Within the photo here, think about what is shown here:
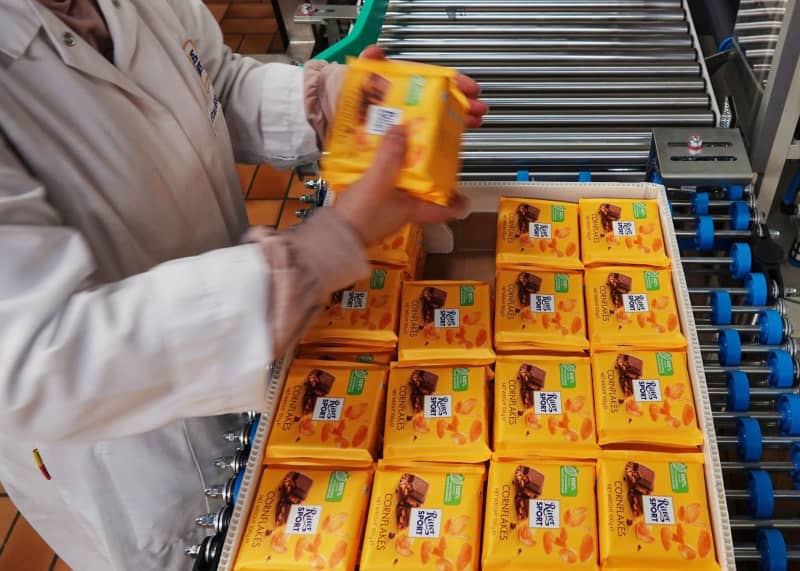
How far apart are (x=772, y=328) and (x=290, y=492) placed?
35.4 inches

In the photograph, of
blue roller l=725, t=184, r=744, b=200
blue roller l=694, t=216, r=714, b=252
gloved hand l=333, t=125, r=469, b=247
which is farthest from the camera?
blue roller l=725, t=184, r=744, b=200

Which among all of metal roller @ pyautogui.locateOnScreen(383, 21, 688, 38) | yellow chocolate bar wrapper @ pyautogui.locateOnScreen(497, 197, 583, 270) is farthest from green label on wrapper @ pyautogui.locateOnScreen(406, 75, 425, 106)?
metal roller @ pyautogui.locateOnScreen(383, 21, 688, 38)

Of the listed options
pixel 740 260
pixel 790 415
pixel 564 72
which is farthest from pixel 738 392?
pixel 564 72

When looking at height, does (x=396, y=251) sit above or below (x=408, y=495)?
above

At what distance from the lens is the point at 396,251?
1301mm

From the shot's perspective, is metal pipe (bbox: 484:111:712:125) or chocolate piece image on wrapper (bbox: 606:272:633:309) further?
metal pipe (bbox: 484:111:712:125)

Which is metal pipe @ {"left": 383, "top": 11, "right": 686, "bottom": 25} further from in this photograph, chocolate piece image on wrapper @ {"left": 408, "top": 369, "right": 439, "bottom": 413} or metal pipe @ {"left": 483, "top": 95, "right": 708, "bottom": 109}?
chocolate piece image on wrapper @ {"left": 408, "top": 369, "right": 439, "bottom": 413}

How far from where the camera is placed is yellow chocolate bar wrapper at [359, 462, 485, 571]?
92 cm

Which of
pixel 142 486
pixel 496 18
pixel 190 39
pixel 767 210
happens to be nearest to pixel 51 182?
pixel 190 39

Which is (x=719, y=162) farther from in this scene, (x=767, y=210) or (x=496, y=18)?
(x=496, y=18)

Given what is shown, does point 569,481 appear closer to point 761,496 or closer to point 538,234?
point 761,496

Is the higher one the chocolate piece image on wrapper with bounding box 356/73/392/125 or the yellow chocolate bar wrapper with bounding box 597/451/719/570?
the chocolate piece image on wrapper with bounding box 356/73/392/125

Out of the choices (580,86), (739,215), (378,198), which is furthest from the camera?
(580,86)

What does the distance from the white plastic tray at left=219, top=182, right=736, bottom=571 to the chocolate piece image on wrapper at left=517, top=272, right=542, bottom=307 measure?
17cm
